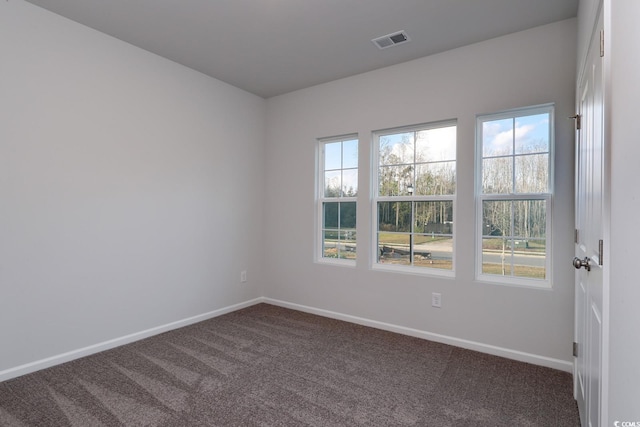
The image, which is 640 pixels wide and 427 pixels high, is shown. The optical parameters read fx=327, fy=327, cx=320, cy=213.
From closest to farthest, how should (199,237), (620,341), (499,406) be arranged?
1. (620,341)
2. (499,406)
3. (199,237)

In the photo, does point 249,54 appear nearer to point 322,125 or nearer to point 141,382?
point 322,125

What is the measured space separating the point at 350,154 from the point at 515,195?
1776 mm

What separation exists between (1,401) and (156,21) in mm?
2943

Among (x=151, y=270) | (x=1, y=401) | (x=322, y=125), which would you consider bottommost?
(x=1, y=401)

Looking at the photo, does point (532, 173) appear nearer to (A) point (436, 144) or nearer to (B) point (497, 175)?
(B) point (497, 175)

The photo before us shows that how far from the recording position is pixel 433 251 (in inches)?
129

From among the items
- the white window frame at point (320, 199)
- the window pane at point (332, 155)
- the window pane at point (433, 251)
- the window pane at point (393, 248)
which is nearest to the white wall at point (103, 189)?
the white window frame at point (320, 199)

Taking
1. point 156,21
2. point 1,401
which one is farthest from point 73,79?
point 1,401

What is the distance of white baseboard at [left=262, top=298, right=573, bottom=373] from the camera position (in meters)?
2.59

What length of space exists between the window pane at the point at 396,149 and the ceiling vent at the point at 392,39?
0.89 meters

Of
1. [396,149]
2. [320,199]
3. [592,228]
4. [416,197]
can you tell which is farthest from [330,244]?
[592,228]

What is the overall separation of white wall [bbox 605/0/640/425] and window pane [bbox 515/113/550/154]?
1726 mm

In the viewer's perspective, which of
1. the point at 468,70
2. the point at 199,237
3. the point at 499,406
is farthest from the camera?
the point at 199,237

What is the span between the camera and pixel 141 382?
2.33 metres
